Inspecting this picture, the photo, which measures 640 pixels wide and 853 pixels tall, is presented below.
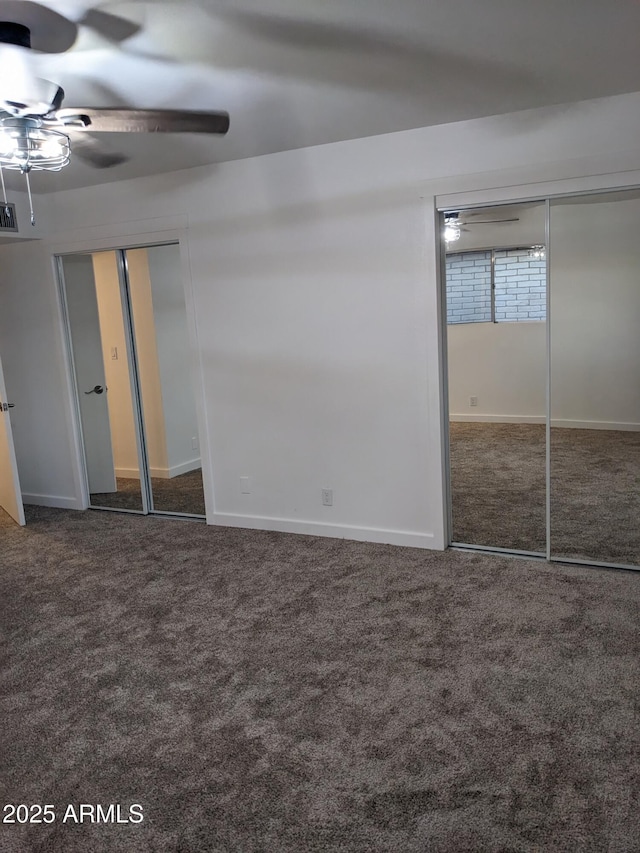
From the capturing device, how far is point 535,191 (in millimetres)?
3295

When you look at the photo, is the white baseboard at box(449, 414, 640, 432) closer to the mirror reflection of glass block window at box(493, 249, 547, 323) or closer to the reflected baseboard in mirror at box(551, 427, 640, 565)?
the reflected baseboard in mirror at box(551, 427, 640, 565)

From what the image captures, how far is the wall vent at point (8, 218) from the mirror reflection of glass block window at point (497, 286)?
122 inches

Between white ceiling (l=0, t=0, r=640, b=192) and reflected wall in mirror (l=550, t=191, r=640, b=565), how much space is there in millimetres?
683

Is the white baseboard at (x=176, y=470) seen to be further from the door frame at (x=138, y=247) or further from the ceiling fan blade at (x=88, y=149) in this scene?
the ceiling fan blade at (x=88, y=149)

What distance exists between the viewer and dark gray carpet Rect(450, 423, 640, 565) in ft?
11.8

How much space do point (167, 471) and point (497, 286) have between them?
2700 mm

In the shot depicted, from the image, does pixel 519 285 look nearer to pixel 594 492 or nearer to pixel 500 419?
pixel 500 419

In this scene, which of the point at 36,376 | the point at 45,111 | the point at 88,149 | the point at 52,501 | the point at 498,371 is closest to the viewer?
the point at 45,111

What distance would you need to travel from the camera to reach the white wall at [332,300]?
3.45 m

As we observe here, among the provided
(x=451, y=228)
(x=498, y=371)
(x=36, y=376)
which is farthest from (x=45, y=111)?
(x=36, y=376)

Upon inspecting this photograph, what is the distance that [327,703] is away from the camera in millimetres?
2453


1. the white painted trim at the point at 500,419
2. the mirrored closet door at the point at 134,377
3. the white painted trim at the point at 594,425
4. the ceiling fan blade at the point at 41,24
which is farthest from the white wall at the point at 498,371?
the ceiling fan blade at the point at 41,24

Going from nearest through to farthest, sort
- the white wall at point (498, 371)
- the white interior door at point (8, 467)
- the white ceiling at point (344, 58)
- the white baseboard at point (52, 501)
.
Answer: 1. the white ceiling at point (344, 58)
2. the white wall at point (498, 371)
3. the white interior door at point (8, 467)
4. the white baseboard at point (52, 501)

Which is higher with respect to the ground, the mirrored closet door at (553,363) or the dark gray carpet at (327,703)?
the mirrored closet door at (553,363)
